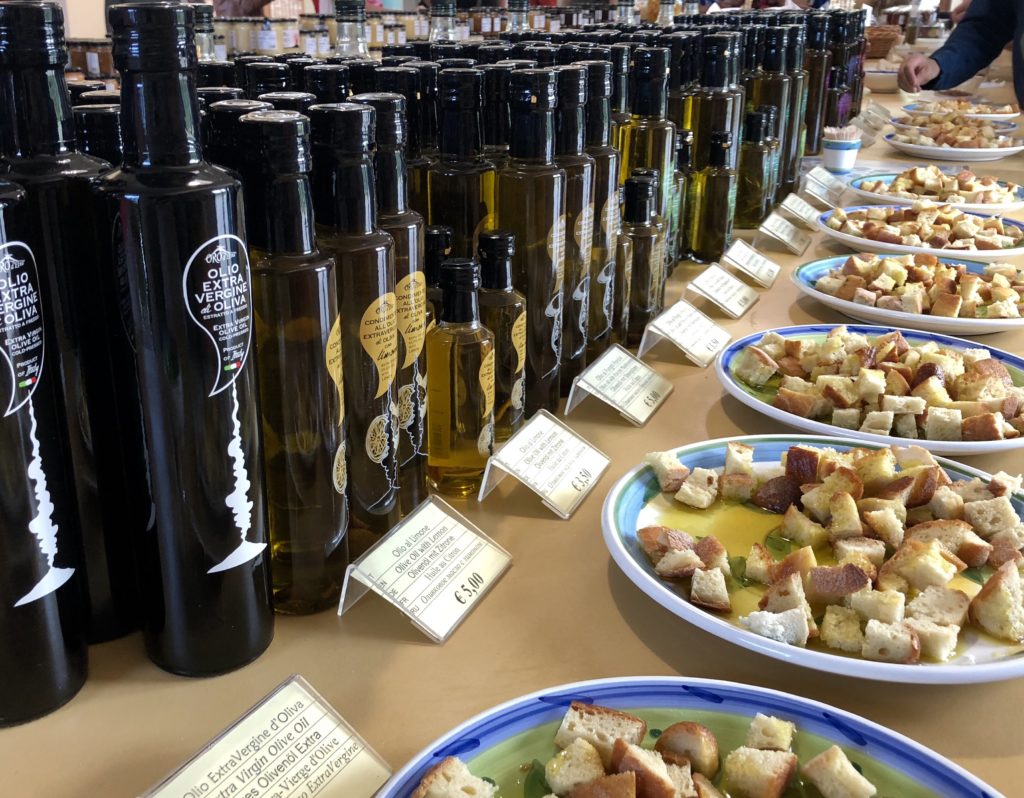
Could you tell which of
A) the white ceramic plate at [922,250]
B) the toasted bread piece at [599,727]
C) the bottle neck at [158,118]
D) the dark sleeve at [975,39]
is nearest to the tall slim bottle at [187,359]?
A: the bottle neck at [158,118]

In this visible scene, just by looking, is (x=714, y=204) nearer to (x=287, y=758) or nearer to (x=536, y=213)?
(x=536, y=213)

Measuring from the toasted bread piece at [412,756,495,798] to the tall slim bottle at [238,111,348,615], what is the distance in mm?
220

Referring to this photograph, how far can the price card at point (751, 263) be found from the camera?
63.6 inches

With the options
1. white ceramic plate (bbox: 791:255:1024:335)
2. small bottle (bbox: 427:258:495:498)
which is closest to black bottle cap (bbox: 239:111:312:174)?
small bottle (bbox: 427:258:495:498)

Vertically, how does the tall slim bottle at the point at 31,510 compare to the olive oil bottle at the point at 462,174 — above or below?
below

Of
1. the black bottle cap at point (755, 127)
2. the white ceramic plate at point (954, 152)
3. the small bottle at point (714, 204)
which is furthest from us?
the white ceramic plate at point (954, 152)

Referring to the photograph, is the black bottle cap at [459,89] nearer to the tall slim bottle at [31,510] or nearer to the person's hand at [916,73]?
the tall slim bottle at [31,510]

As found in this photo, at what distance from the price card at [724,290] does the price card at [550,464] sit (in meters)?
0.53

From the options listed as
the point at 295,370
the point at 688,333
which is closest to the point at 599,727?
the point at 295,370

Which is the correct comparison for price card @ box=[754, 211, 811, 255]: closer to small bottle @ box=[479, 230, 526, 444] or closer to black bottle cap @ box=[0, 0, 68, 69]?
small bottle @ box=[479, 230, 526, 444]

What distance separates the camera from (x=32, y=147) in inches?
21.5

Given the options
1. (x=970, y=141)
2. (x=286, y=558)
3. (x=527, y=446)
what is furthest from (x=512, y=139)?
(x=970, y=141)

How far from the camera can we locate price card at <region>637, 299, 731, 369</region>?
123cm

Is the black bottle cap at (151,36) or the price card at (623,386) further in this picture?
the price card at (623,386)
